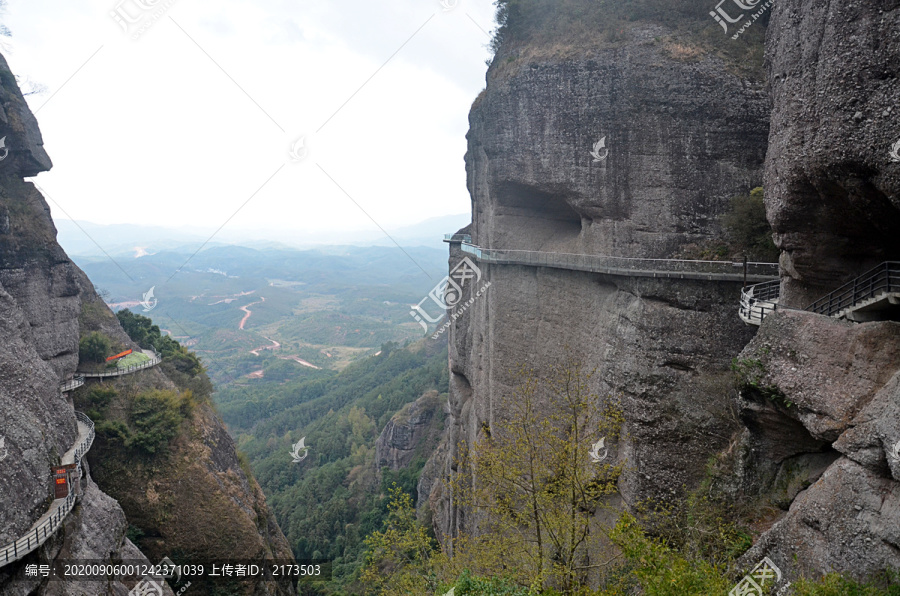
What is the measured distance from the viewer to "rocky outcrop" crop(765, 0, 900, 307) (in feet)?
32.1

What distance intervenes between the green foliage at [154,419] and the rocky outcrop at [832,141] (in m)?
29.6

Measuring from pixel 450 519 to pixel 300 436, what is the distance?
164ft

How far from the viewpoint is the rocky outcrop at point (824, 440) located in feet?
31.3

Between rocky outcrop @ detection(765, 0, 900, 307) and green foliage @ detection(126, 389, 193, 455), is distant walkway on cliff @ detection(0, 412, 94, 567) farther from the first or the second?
rocky outcrop @ detection(765, 0, 900, 307)

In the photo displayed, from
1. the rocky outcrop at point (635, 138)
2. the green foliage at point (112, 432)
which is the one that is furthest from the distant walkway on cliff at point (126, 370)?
the rocky outcrop at point (635, 138)

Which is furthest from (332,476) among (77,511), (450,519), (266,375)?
(266,375)

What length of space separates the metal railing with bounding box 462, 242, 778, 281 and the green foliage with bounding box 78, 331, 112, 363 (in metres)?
25.7

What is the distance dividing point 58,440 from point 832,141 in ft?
94.1

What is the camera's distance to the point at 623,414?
18.9 meters

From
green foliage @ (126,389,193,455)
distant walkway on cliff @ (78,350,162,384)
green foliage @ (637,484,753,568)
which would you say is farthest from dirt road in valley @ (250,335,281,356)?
green foliage @ (637,484,753,568)

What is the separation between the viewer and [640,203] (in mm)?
19781

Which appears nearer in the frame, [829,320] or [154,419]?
[829,320]

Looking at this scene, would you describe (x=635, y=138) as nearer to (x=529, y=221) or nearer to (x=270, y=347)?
(x=529, y=221)

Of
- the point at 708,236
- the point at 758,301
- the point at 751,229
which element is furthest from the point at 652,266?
the point at 758,301
